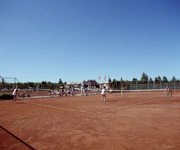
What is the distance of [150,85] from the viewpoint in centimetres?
3878

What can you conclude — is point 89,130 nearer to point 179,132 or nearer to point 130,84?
point 179,132

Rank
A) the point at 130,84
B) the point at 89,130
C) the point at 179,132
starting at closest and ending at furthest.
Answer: the point at 179,132, the point at 89,130, the point at 130,84

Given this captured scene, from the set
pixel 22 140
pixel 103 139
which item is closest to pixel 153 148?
pixel 103 139

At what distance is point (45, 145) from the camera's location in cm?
407

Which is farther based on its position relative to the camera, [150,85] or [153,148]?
[150,85]

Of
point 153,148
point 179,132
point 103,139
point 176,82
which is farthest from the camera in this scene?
point 176,82

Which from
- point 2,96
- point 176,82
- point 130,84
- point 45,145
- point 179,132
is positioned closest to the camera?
point 45,145

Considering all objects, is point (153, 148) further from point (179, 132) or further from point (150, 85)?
point (150, 85)

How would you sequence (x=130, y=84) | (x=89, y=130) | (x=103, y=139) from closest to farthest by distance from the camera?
(x=103, y=139)
(x=89, y=130)
(x=130, y=84)

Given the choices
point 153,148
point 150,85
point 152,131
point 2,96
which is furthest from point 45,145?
point 150,85

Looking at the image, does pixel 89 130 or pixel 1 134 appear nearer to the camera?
pixel 1 134

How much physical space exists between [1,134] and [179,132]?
20.6 feet

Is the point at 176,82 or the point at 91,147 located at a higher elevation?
the point at 176,82

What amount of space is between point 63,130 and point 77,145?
4.92 ft
